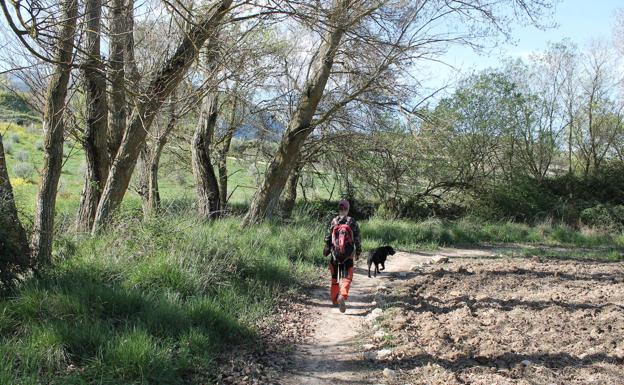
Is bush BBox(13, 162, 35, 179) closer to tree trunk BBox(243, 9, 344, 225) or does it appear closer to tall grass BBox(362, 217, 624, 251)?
tree trunk BBox(243, 9, 344, 225)

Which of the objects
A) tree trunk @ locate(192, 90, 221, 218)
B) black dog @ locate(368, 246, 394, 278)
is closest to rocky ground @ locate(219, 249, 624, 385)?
black dog @ locate(368, 246, 394, 278)

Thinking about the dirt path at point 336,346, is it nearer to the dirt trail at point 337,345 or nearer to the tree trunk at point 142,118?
the dirt trail at point 337,345

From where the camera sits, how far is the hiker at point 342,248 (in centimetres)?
749

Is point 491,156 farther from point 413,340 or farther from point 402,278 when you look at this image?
point 413,340

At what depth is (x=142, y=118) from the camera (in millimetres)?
8883

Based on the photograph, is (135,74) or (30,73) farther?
(30,73)

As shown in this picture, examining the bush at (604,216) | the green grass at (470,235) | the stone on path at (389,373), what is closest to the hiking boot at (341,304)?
the stone on path at (389,373)

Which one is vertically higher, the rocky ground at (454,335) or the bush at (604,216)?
the bush at (604,216)

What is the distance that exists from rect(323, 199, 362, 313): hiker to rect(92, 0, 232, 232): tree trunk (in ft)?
11.6

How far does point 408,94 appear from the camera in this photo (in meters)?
12.4

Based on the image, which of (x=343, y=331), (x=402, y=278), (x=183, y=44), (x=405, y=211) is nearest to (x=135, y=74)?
(x=183, y=44)

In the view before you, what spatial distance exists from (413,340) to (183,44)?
647cm

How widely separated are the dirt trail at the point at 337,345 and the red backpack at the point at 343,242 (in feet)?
2.80

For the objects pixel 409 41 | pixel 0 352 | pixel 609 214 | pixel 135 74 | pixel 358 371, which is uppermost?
pixel 409 41
